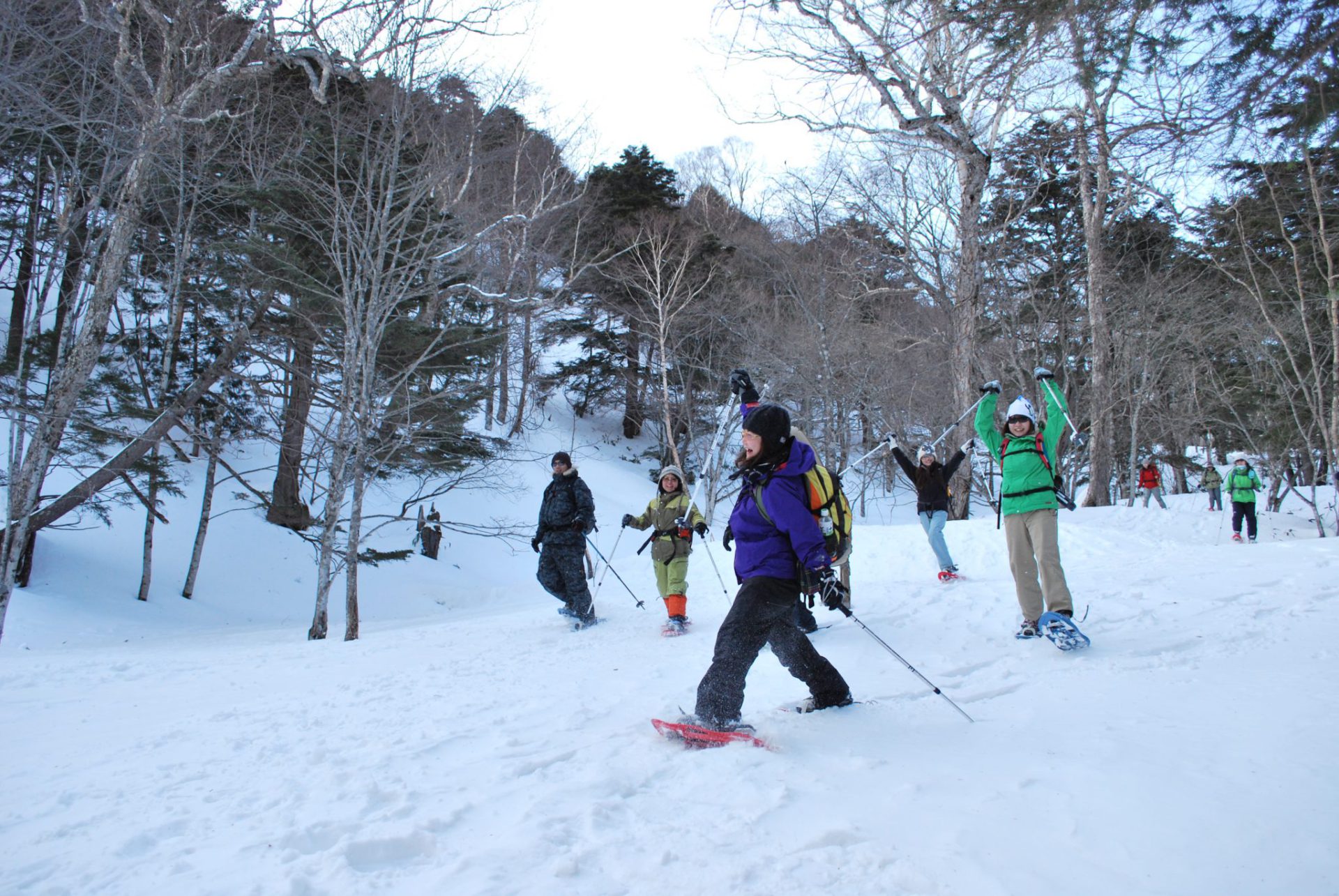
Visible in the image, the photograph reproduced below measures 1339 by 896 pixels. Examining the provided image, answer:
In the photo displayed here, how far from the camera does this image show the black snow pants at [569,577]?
7.81 meters

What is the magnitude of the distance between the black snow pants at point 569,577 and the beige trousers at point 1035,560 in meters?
4.19

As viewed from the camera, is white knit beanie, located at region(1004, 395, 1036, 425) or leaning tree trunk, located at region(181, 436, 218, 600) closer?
white knit beanie, located at region(1004, 395, 1036, 425)

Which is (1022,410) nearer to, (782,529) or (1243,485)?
(782,529)

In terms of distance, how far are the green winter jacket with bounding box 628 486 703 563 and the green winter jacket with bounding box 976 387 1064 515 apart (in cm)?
283

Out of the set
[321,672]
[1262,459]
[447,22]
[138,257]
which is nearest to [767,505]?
[321,672]

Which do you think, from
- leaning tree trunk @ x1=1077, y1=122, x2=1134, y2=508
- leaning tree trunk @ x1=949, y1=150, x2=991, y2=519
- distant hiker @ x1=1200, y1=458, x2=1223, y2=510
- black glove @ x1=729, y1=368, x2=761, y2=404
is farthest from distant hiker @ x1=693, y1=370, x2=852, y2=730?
distant hiker @ x1=1200, y1=458, x2=1223, y2=510

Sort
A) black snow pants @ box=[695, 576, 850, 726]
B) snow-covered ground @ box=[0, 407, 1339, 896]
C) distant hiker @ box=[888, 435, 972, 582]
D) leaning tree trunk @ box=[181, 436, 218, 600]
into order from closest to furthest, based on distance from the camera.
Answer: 1. snow-covered ground @ box=[0, 407, 1339, 896]
2. black snow pants @ box=[695, 576, 850, 726]
3. distant hiker @ box=[888, 435, 972, 582]
4. leaning tree trunk @ box=[181, 436, 218, 600]

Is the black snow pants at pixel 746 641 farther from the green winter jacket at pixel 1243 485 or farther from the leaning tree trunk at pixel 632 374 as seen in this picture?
the leaning tree trunk at pixel 632 374

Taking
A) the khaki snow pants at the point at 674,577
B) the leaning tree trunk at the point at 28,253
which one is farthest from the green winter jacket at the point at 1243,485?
the leaning tree trunk at the point at 28,253

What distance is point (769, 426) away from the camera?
3.56 metres

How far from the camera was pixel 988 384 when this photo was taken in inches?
237

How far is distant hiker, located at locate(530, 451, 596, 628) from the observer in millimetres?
7812

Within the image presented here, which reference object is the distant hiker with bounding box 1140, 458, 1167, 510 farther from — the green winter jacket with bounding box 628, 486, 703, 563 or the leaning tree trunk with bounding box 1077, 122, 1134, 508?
the green winter jacket with bounding box 628, 486, 703, 563

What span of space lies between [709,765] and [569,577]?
5007 millimetres
